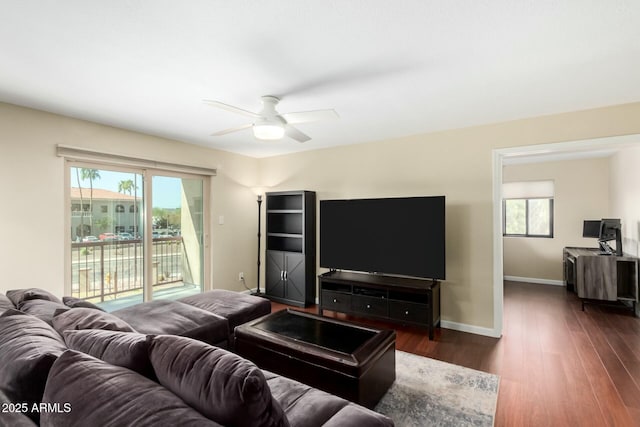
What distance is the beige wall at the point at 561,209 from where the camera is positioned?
18.0ft

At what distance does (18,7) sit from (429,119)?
10.6 ft

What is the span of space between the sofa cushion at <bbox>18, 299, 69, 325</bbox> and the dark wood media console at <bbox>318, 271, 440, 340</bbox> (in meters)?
2.68

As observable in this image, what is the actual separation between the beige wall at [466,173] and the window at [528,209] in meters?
3.39

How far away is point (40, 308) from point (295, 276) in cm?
309

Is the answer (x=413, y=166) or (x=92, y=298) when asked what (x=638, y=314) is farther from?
(x=92, y=298)

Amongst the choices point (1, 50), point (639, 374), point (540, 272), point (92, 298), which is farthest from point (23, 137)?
point (540, 272)

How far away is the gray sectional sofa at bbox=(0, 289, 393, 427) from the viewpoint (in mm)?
947

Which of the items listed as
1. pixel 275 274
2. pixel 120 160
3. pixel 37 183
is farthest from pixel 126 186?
pixel 275 274

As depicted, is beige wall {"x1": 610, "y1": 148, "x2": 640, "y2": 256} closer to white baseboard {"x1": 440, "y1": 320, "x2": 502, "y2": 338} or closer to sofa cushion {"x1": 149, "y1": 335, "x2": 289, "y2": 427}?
white baseboard {"x1": 440, "y1": 320, "x2": 502, "y2": 338}

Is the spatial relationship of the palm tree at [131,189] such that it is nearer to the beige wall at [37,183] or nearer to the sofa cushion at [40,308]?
the beige wall at [37,183]

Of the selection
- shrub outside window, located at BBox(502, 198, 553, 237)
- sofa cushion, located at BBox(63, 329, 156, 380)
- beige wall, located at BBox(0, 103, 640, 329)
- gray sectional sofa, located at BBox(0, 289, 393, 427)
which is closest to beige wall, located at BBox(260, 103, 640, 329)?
beige wall, located at BBox(0, 103, 640, 329)

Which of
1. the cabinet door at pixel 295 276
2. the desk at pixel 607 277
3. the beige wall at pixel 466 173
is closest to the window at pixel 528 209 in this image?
the desk at pixel 607 277

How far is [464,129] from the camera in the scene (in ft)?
11.8

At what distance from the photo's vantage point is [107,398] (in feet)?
3.15
